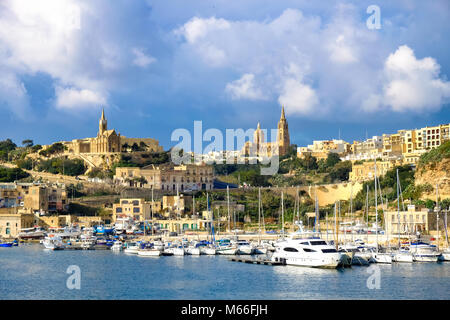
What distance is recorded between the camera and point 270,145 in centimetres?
12162

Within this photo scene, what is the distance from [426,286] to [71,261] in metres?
22.5

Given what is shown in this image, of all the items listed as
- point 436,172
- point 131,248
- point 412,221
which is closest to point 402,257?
point 412,221

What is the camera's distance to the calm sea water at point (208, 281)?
101 ft

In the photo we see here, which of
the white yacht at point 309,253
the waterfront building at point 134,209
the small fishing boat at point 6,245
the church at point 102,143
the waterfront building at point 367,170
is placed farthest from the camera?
the church at point 102,143

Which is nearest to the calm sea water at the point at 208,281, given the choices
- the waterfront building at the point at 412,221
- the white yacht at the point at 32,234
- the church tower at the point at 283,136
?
the waterfront building at the point at 412,221

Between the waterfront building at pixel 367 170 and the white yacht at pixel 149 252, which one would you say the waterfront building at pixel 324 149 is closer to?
the waterfront building at pixel 367 170

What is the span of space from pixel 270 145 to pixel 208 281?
87567 mm

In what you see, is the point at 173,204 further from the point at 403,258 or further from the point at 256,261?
the point at 403,258

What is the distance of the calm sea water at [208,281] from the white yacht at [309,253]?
24.0 inches

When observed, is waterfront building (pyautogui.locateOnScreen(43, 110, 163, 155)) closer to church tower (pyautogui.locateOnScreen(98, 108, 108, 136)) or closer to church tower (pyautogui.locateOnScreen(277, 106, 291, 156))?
church tower (pyautogui.locateOnScreen(98, 108, 108, 136))

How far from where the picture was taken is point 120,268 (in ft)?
136

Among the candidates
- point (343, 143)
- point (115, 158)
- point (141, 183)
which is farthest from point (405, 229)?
point (343, 143)

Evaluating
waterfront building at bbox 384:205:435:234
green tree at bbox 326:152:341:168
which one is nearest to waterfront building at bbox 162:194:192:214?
waterfront building at bbox 384:205:435:234
